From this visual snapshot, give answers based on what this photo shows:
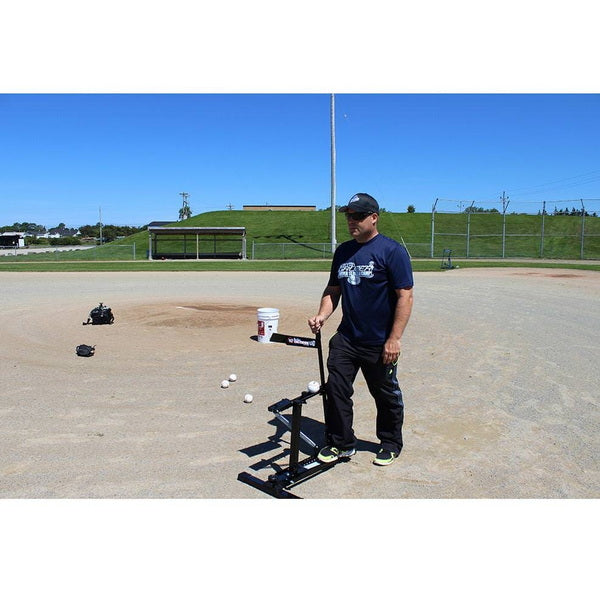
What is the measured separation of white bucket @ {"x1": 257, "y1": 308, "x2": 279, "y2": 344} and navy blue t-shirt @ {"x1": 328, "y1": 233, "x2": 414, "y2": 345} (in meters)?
4.42

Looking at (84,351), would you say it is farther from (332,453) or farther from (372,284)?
(372,284)

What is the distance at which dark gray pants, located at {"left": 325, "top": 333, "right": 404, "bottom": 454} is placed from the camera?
13.2 ft

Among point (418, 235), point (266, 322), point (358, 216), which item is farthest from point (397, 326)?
point (418, 235)

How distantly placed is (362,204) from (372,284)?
1.91 feet

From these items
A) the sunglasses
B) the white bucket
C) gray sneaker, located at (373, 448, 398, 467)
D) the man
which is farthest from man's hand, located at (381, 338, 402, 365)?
the white bucket

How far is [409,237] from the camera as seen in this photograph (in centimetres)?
5216

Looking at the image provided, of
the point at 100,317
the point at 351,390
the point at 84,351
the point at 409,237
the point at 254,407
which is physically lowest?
the point at 254,407

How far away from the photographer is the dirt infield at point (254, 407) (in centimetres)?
378

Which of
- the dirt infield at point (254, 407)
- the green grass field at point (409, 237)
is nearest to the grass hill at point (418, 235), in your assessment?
the green grass field at point (409, 237)

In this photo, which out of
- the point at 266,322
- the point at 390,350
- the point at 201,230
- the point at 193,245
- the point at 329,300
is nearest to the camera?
the point at 390,350

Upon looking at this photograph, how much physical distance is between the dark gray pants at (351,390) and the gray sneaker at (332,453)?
0.15 feet

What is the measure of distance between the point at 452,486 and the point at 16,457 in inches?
127

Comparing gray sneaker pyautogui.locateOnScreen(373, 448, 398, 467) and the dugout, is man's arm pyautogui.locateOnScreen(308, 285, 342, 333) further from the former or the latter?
the dugout

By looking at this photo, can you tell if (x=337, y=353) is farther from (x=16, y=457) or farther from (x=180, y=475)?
(x=16, y=457)
